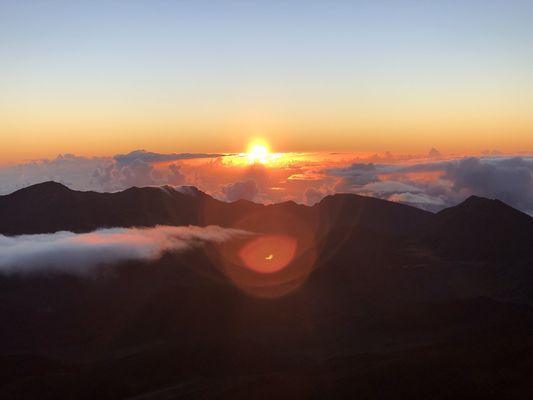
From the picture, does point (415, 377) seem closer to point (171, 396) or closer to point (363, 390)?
point (363, 390)

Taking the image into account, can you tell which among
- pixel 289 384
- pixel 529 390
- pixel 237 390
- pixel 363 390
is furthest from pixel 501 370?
pixel 237 390

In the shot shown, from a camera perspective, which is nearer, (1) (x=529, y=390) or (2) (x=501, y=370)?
(1) (x=529, y=390)

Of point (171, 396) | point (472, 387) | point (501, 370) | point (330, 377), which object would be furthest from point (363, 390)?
point (171, 396)

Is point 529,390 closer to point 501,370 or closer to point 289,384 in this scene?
point 501,370

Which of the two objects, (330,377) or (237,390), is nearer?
(237,390)

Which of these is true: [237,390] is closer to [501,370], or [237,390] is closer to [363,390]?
[363,390]

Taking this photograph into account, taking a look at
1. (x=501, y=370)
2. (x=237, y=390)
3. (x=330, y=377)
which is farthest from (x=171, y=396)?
(x=501, y=370)
